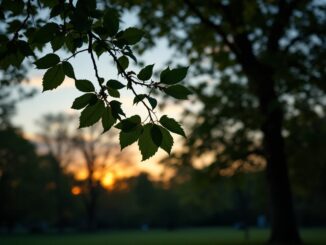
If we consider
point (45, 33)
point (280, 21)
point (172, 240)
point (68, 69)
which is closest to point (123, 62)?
point (68, 69)

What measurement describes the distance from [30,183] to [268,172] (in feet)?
161

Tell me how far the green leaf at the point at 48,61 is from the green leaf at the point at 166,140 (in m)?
0.53

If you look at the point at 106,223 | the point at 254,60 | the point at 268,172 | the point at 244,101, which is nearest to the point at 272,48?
the point at 254,60

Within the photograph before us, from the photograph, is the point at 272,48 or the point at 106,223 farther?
the point at 106,223

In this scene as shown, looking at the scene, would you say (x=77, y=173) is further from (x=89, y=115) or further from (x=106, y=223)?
(x=89, y=115)

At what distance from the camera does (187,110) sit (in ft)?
64.6

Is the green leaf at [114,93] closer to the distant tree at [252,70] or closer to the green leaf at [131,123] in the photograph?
the green leaf at [131,123]

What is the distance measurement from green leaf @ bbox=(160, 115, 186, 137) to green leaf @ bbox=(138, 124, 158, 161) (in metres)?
0.06

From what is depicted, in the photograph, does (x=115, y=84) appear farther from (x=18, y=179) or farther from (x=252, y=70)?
(x=18, y=179)

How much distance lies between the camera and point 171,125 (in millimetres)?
1585

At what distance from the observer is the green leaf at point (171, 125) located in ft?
5.14

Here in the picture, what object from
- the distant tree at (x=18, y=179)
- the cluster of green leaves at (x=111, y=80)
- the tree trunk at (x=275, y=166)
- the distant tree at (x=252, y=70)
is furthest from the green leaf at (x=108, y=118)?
the distant tree at (x=18, y=179)

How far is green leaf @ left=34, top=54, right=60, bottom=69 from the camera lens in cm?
164

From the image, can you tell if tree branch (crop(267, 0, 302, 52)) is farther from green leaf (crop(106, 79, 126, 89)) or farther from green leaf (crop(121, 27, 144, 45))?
green leaf (crop(106, 79, 126, 89))
